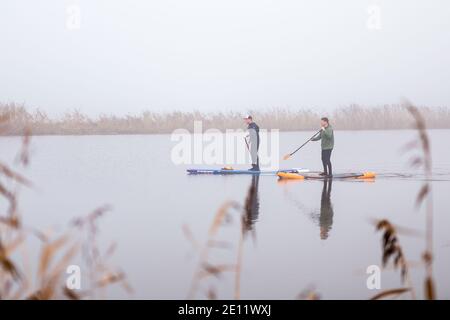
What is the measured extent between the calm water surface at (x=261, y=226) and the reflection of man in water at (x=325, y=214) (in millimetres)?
20

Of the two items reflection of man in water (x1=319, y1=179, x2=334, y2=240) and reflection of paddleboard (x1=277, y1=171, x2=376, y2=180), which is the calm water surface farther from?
reflection of paddleboard (x1=277, y1=171, x2=376, y2=180)

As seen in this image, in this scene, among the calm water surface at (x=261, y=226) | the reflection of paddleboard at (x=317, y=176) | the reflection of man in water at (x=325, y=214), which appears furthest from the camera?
the reflection of paddleboard at (x=317, y=176)

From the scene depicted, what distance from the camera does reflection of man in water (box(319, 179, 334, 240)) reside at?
1380 centimetres

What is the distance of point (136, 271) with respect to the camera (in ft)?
33.2

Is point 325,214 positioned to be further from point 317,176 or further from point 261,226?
point 317,176

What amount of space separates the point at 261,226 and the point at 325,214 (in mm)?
2419

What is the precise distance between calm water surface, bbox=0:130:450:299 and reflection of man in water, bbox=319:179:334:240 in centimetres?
2

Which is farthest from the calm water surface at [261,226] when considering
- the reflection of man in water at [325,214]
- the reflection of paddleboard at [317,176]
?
the reflection of paddleboard at [317,176]

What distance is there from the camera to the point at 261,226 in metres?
14.3

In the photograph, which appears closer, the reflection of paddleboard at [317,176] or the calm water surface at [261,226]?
the calm water surface at [261,226]

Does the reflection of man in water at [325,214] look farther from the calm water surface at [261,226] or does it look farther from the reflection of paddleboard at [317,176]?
the reflection of paddleboard at [317,176]

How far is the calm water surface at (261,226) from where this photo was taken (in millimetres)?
9422

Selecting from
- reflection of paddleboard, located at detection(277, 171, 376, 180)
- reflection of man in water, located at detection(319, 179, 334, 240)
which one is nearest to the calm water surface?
reflection of man in water, located at detection(319, 179, 334, 240)
